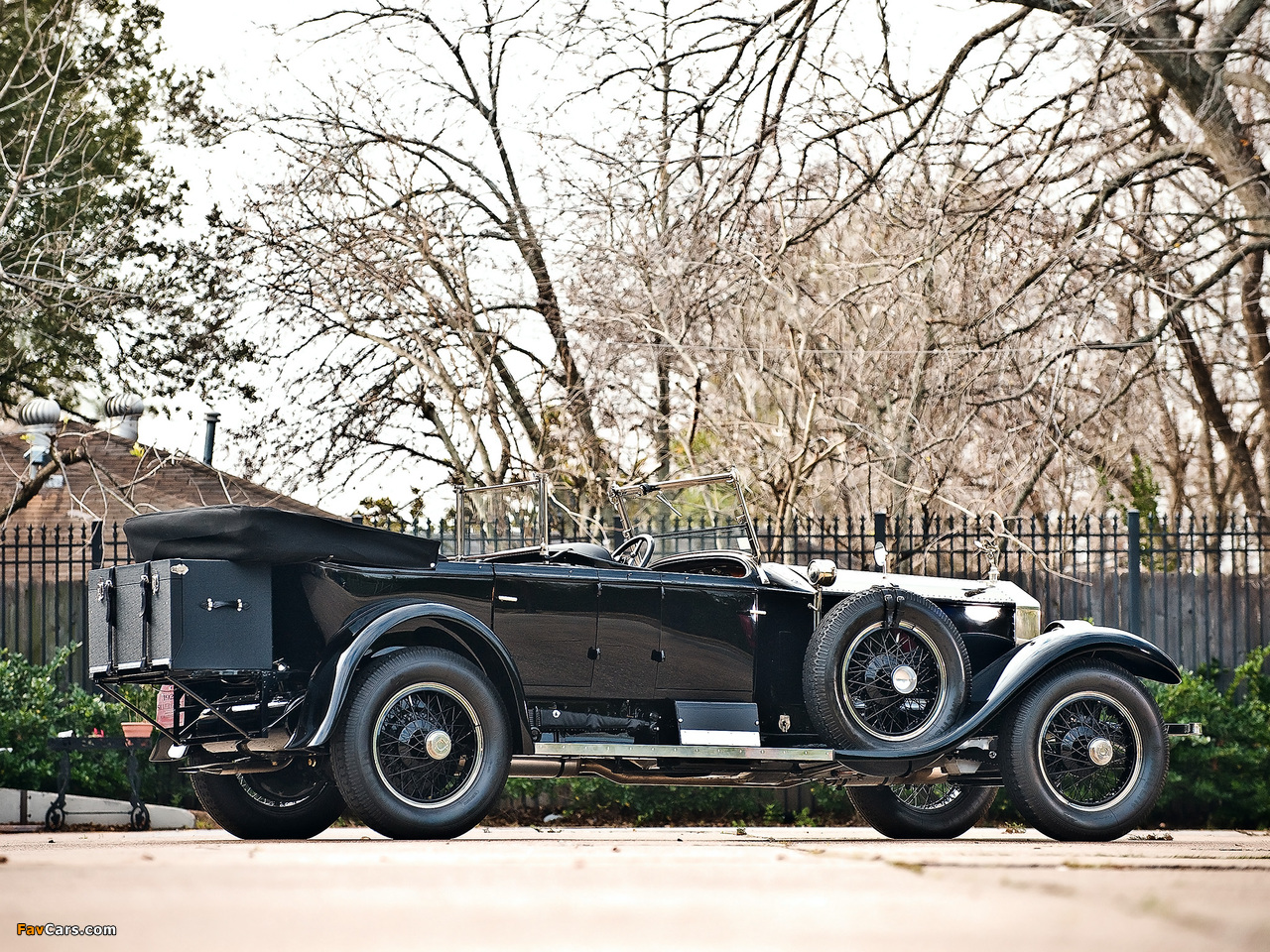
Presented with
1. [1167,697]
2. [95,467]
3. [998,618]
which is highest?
[95,467]

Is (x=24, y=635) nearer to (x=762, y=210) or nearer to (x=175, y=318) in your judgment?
(x=175, y=318)

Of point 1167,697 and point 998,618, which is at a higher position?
point 998,618

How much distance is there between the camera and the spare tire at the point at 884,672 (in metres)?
7.21

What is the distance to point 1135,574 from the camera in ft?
43.3

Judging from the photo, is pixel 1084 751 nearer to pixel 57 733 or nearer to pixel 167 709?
pixel 167 709

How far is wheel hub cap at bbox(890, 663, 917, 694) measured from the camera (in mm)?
7379

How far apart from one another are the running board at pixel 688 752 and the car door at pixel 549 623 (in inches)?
13.0

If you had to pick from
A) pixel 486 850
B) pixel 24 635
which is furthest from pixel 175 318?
pixel 486 850

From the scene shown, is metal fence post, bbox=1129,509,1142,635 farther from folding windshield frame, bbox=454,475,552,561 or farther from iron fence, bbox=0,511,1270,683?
folding windshield frame, bbox=454,475,552,561

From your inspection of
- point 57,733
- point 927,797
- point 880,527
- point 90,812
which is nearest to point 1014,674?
point 927,797

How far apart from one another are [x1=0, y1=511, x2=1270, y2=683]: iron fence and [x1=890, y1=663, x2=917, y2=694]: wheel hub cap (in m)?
5.43

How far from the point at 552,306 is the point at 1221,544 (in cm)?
794

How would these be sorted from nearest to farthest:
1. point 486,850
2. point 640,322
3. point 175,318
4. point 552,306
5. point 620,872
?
1. point 620,872
2. point 486,850
3. point 640,322
4. point 552,306
5. point 175,318

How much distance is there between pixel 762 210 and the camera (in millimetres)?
15102
